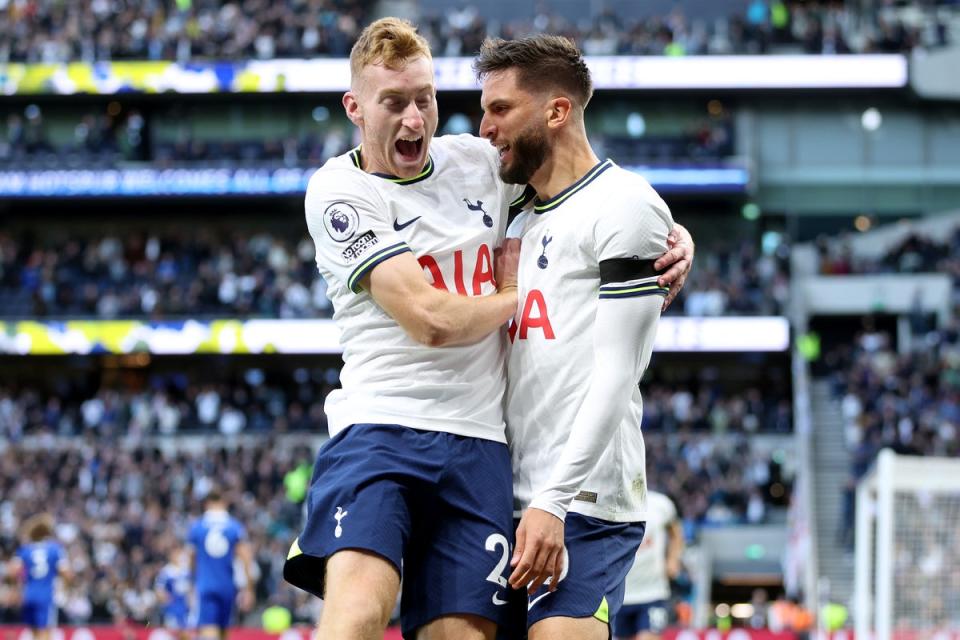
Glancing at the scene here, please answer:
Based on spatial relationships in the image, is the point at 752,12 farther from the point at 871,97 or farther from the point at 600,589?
the point at 600,589

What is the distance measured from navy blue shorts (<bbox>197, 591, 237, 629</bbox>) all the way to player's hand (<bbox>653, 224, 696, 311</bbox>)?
398 inches

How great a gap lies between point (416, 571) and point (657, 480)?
23.5 m

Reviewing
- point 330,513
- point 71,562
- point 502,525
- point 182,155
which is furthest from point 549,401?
point 182,155

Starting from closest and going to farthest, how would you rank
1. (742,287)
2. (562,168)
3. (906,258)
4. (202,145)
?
(562,168), (906,258), (742,287), (202,145)

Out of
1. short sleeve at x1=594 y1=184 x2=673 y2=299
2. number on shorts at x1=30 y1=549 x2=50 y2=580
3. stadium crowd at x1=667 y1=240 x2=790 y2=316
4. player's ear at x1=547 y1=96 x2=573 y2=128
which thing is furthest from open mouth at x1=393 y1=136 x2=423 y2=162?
stadium crowd at x1=667 y1=240 x2=790 y2=316

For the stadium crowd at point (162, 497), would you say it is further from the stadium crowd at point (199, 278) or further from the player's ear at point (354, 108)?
the player's ear at point (354, 108)

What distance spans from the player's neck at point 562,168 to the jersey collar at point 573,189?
21mm

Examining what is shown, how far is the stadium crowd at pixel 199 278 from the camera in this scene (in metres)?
34.7

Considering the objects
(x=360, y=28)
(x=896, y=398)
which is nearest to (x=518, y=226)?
(x=896, y=398)

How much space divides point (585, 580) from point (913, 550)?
8.66 metres

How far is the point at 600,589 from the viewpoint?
4730 mm

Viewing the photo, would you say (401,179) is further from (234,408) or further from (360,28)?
(360,28)

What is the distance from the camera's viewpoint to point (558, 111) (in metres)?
4.96

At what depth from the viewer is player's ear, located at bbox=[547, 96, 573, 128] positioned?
4945 millimetres
